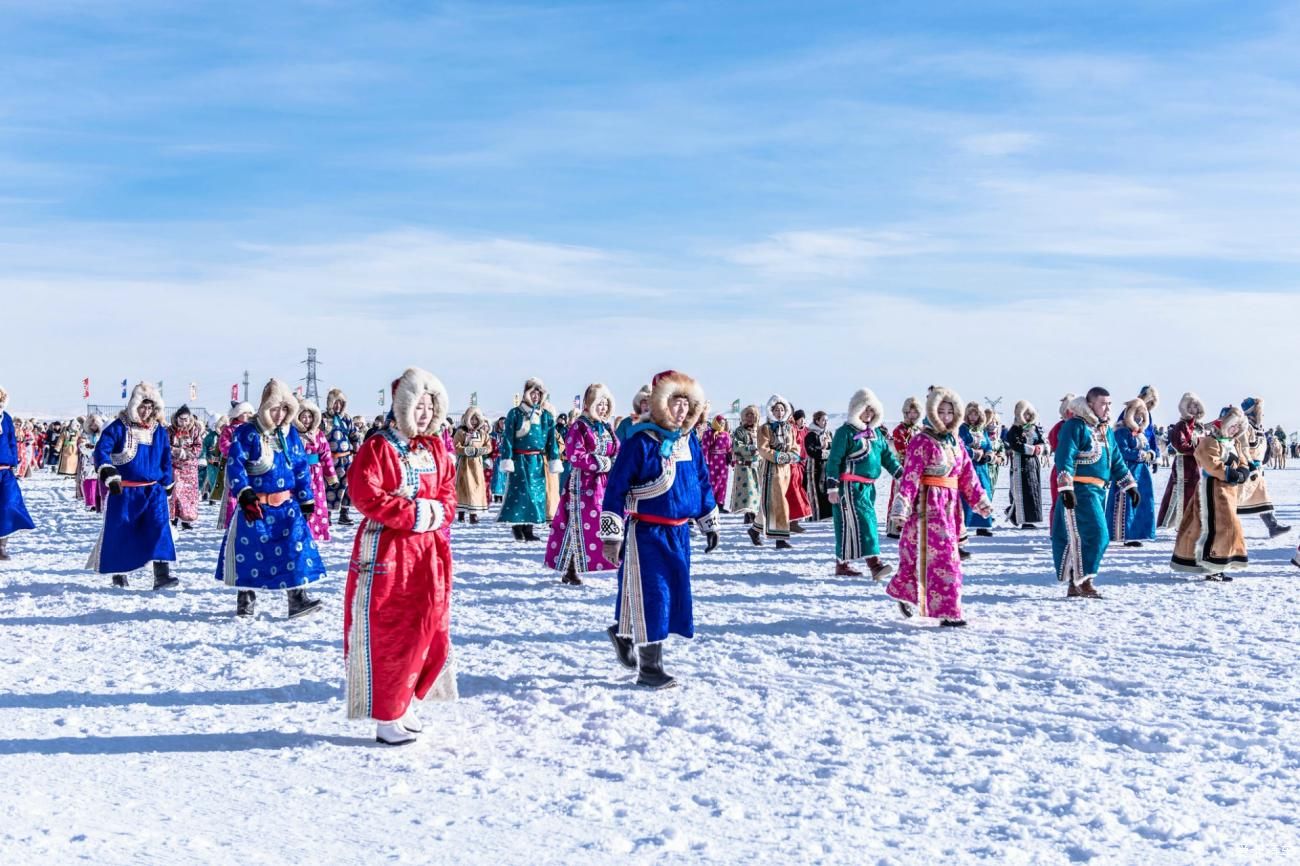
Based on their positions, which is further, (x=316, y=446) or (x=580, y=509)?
(x=316, y=446)

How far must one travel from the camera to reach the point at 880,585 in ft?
32.6

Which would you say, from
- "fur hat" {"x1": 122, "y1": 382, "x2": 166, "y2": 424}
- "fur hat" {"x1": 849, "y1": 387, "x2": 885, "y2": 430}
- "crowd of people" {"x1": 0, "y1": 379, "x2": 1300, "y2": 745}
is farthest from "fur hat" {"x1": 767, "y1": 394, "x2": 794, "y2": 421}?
"fur hat" {"x1": 122, "y1": 382, "x2": 166, "y2": 424}

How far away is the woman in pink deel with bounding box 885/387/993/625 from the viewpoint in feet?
25.7

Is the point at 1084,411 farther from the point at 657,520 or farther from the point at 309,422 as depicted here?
the point at 309,422

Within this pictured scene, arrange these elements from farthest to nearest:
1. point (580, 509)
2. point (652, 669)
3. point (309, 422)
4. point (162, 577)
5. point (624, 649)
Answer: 1. point (309, 422)
2. point (580, 509)
3. point (162, 577)
4. point (624, 649)
5. point (652, 669)

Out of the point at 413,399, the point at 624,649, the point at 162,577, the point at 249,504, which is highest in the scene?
the point at 413,399

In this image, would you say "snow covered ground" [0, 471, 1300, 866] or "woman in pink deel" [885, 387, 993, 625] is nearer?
"snow covered ground" [0, 471, 1300, 866]

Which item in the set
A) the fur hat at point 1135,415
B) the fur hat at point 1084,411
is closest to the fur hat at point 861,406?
the fur hat at point 1084,411

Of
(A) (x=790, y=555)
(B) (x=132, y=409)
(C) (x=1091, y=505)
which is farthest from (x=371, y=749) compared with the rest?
(A) (x=790, y=555)

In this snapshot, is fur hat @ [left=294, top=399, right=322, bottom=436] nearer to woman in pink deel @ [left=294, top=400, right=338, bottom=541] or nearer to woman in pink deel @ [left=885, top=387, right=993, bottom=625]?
woman in pink deel @ [left=294, top=400, right=338, bottom=541]

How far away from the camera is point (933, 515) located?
797cm

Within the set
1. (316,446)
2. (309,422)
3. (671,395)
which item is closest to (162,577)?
(316,446)

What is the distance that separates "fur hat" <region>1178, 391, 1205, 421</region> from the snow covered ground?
2.63 meters

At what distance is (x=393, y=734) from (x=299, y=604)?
11.6ft
